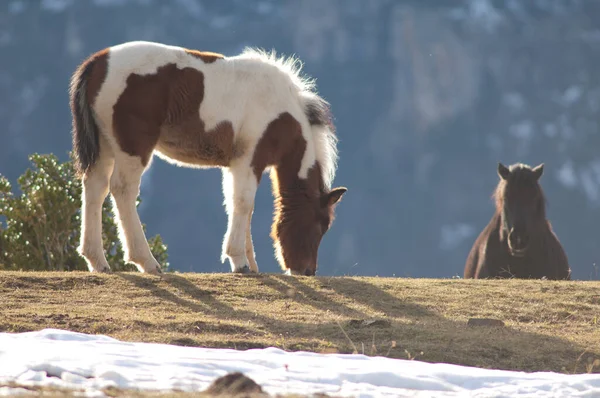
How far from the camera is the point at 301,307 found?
30.8 feet

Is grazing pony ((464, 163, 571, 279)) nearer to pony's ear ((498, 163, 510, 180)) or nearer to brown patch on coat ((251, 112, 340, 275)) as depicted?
pony's ear ((498, 163, 510, 180))

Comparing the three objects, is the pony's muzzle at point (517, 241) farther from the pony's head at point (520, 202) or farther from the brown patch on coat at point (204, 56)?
the brown patch on coat at point (204, 56)

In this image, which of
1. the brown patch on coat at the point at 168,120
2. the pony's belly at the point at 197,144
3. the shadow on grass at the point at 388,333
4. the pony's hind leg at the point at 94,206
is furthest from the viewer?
the pony's belly at the point at 197,144

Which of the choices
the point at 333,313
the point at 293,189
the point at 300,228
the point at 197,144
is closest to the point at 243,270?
the point at 300,228

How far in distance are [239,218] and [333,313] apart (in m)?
2.52

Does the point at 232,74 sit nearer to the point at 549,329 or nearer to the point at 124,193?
the point at 124,193

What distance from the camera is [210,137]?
10969 millimetres

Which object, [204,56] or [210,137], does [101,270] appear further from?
[204,56]

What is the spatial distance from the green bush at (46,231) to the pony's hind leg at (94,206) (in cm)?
688

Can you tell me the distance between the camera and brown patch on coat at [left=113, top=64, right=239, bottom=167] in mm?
10445

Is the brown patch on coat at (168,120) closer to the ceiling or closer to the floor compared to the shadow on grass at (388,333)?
closer to the ceiling

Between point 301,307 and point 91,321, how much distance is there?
2.22 m

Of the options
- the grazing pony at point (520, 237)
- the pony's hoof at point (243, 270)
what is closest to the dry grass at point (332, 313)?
the pony's hoof at point (243, 270)

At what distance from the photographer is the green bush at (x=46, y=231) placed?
18.0m
